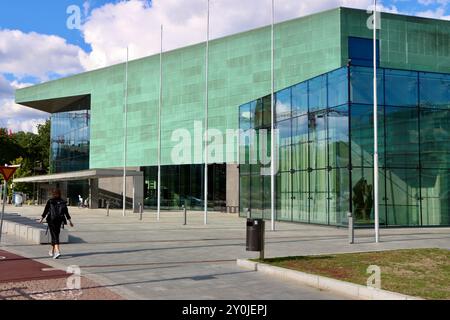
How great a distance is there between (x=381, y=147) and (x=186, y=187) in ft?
95.3

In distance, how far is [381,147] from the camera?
28.4 metres

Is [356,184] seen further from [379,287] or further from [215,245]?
[379,287]

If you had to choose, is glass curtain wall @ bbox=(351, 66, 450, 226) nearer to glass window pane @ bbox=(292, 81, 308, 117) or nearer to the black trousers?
glass window pane @ bbox=(292, 81, 308, 117)

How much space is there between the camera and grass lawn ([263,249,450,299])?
9.62 meters

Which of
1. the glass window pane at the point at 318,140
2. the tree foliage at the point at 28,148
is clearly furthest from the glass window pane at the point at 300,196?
the tree foliage at the point at 28,148

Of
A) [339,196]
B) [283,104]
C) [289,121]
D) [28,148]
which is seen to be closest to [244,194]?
[289,121]

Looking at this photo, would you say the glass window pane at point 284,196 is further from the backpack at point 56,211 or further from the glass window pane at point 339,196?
the backpack at point 56,211

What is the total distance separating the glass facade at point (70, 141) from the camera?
67.8 metres

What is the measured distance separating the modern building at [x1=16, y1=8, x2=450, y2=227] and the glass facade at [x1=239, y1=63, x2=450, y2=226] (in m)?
0.06

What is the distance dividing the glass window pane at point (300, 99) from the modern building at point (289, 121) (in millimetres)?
60

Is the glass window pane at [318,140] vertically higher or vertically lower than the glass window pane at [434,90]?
lower

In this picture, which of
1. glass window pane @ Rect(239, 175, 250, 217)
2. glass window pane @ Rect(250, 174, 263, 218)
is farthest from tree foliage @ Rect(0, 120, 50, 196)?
glass window pane @ Rect(250, 174, 263, 218)

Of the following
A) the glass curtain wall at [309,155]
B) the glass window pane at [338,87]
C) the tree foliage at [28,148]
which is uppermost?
the tree foliage at [28,148]

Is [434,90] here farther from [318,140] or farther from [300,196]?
[300,196]
